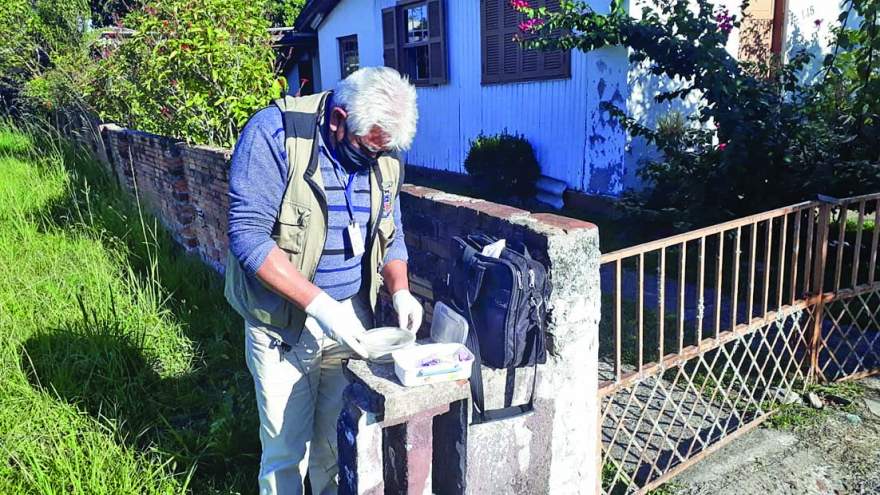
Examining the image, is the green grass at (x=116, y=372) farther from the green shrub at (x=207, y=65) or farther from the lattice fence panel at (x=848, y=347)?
the lattice fence panel at (x=848, y=347)

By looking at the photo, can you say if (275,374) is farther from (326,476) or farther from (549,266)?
(549,266)

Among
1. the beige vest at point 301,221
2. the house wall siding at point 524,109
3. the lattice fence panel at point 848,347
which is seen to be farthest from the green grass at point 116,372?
the house wall siding at point 524,109

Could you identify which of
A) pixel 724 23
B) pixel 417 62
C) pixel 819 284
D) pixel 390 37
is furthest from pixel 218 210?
pixel 390 37

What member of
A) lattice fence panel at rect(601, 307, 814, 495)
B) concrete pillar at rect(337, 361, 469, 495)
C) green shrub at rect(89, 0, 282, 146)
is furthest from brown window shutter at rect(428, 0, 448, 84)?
concrete pillar at rect(337, 361, 469, 495)

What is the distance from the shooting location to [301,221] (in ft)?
7.00

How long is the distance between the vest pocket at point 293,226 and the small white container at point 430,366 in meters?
0.52

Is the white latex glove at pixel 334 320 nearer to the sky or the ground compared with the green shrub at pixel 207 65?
nearer to the ground

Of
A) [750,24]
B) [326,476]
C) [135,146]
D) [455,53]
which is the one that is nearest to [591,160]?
[750,24]

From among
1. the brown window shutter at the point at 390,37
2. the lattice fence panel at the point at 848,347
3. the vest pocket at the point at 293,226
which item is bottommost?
the lattice fence panel at the point at 848,347

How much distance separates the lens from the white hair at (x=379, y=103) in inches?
79.8

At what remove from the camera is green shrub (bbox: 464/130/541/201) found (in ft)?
27.9

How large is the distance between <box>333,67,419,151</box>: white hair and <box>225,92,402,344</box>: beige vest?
155mm

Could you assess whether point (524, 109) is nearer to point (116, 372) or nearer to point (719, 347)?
point (719, 347)

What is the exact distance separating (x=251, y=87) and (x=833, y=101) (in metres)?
4.36
